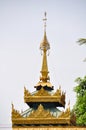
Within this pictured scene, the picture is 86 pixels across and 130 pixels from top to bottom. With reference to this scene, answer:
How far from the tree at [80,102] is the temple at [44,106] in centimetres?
883

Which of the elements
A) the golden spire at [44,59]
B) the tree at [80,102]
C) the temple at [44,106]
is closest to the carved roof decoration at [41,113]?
the temple at [44,106]

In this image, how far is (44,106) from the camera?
131ft

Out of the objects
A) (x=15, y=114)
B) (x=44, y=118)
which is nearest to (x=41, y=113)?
(x=44, y=118)

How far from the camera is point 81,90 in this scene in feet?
178

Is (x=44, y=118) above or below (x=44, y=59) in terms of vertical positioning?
below

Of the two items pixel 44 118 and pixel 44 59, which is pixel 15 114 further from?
pixel 44 59

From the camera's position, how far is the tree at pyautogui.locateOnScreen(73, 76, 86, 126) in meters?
50.9

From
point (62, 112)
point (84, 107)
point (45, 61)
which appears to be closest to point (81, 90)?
point (84, 107)

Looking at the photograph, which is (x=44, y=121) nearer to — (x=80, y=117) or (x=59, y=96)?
(x=59, y=96)

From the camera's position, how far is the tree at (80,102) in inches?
2002

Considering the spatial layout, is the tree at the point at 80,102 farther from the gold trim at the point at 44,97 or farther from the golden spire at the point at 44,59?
the gold trim at the point at 44,97

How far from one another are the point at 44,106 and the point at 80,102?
12296 mm

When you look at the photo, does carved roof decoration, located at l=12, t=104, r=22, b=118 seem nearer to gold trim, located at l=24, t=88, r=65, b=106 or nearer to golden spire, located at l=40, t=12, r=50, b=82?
gold trim, located at l=24, t=88, r=65, b=106

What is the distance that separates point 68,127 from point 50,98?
12.3ft
